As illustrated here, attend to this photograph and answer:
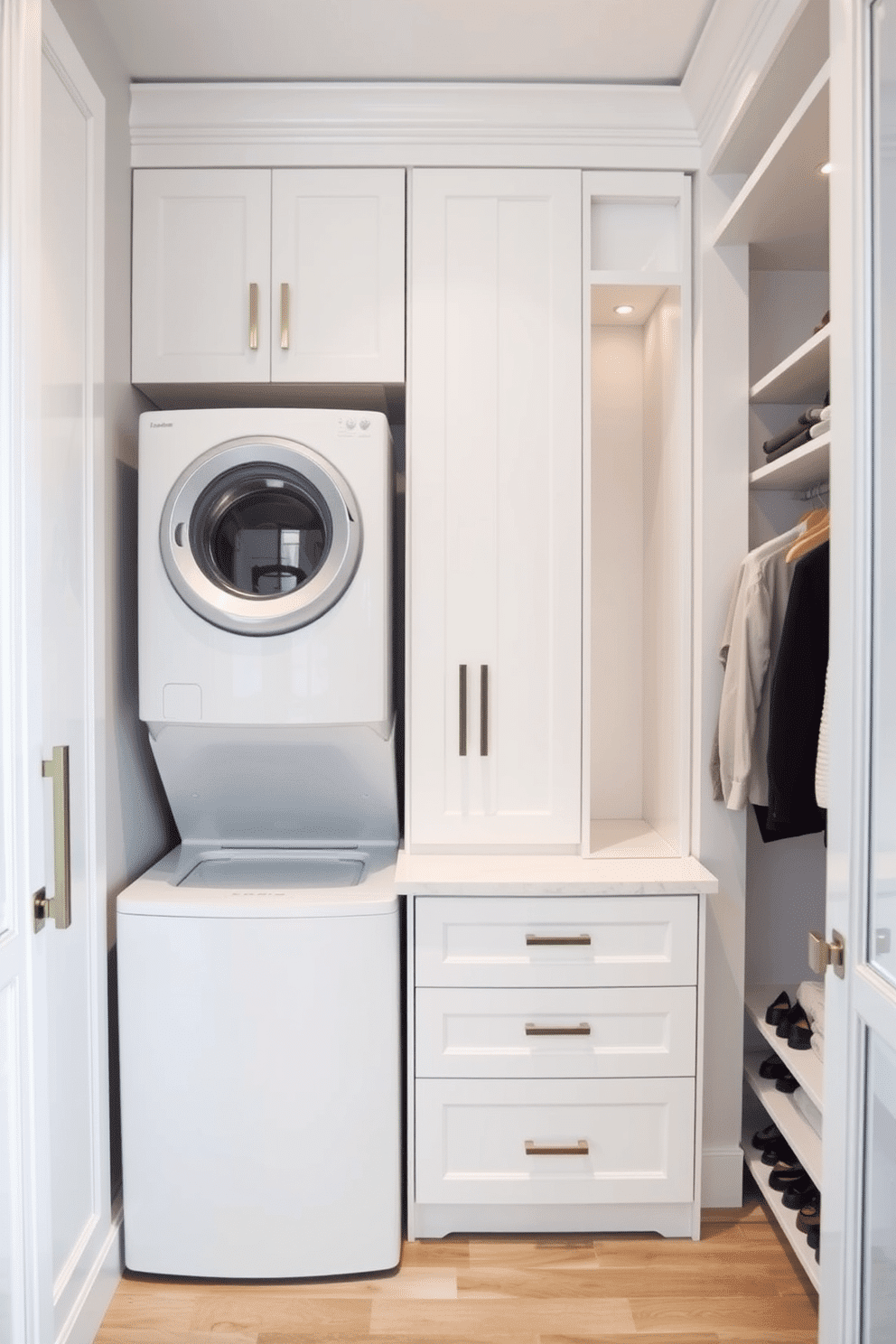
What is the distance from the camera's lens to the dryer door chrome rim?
1938 millimetres

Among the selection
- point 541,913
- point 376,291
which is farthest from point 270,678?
point 376,291

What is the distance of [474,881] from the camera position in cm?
195

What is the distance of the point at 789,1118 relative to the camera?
2.00 metres

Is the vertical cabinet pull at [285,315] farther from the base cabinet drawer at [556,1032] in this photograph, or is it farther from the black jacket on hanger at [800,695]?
the base cabinet drawer at [556,1032]

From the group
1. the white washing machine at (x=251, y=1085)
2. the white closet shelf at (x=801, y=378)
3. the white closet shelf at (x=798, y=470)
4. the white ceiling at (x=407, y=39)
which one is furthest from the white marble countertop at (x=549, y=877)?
the white ceiling at (x=407, y=39)

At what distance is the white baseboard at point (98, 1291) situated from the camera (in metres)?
1.65

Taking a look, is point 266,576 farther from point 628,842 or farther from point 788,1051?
point 788,1051

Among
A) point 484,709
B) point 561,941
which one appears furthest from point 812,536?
point 561,941

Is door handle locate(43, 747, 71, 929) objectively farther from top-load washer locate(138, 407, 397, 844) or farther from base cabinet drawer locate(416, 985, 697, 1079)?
base cabinet drawer locate(416, 985, 697, 1079)

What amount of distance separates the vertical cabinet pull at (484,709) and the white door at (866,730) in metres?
0.97

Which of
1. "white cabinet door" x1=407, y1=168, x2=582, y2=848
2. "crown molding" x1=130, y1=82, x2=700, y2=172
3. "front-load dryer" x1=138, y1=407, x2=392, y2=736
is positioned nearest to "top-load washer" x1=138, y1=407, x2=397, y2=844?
"front-load dryer" x1=138, y1=407, x2=392, y2=736

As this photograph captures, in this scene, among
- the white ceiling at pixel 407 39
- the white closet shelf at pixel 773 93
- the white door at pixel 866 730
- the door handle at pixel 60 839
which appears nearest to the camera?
the white door at pixel 866 730

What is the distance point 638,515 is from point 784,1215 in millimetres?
1724

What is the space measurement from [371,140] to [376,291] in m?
0.34
